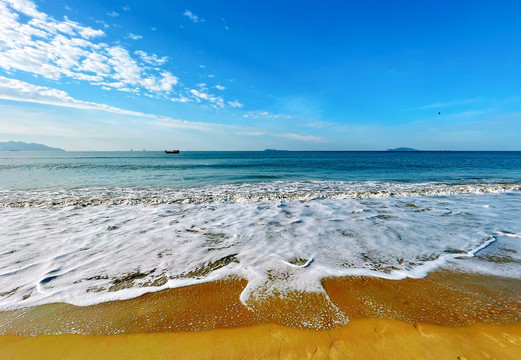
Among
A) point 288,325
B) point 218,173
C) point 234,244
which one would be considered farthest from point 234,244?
point 218,173

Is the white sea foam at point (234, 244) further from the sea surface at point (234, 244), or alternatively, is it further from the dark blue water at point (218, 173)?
the dark blue water at point (218, 173)

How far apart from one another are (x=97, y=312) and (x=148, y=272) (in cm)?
115

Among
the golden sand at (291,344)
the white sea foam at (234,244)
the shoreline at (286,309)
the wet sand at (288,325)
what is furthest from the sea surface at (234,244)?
the golden sand at (291,344)

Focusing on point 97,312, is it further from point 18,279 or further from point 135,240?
point 135,240

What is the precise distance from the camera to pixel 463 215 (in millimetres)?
8367

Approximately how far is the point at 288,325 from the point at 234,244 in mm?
3102

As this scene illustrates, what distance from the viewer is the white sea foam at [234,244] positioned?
4.13 metres

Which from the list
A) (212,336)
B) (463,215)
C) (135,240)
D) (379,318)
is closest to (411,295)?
(379,318)

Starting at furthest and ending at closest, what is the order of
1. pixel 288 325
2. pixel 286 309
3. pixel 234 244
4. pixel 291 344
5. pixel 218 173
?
pixel 218 173
pixel 234 244
pixel 286 309
pixel 288 325
pixel 291 344

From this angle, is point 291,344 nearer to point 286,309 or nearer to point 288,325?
point 288,325

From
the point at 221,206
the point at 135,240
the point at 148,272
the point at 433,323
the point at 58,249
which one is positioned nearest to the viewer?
the point at 433,323

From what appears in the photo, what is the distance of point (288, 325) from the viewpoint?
9.62 feet

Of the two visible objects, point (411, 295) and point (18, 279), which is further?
point (18, 279)

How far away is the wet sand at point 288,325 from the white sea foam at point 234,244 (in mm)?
376
